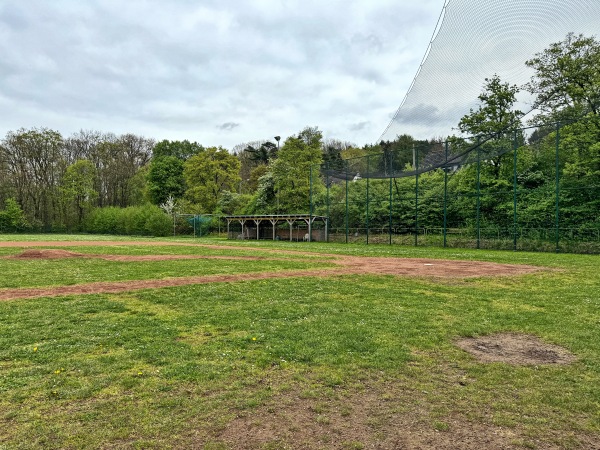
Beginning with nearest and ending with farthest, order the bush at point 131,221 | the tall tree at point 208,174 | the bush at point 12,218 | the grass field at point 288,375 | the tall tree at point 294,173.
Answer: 1. the grass field at point 288,375
2. the tall tree at point 294,173
3. the bush at point 131,221
4. the bush at point 12,218
5. the tall tree at point 208,174

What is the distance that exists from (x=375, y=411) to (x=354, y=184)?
32222 millimetres

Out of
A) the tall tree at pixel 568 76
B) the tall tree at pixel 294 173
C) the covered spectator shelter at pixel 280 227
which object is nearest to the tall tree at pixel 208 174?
the covered spectator shelter at pixel 280 227

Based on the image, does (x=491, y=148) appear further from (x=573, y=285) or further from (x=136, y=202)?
(x=136, y=202)

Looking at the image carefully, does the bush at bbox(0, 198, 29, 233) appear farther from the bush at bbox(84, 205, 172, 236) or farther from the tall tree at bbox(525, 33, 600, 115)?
the tall tree at bbox(525, 33, 600, 115)

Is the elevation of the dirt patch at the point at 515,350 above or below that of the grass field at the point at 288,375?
below

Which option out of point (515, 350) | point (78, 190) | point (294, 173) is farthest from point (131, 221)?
point (515, 350)

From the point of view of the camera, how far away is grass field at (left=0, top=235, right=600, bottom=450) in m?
2.97

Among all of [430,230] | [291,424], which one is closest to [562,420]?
[291,424]

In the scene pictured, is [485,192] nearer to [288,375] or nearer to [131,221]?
[288,375]

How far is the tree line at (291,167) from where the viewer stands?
25.1 meters

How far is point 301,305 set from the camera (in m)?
7.53

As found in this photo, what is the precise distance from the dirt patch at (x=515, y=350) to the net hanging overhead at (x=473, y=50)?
16189mm

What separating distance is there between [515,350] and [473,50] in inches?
762

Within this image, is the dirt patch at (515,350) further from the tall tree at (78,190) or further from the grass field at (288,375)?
the tall tree at (78,190)
